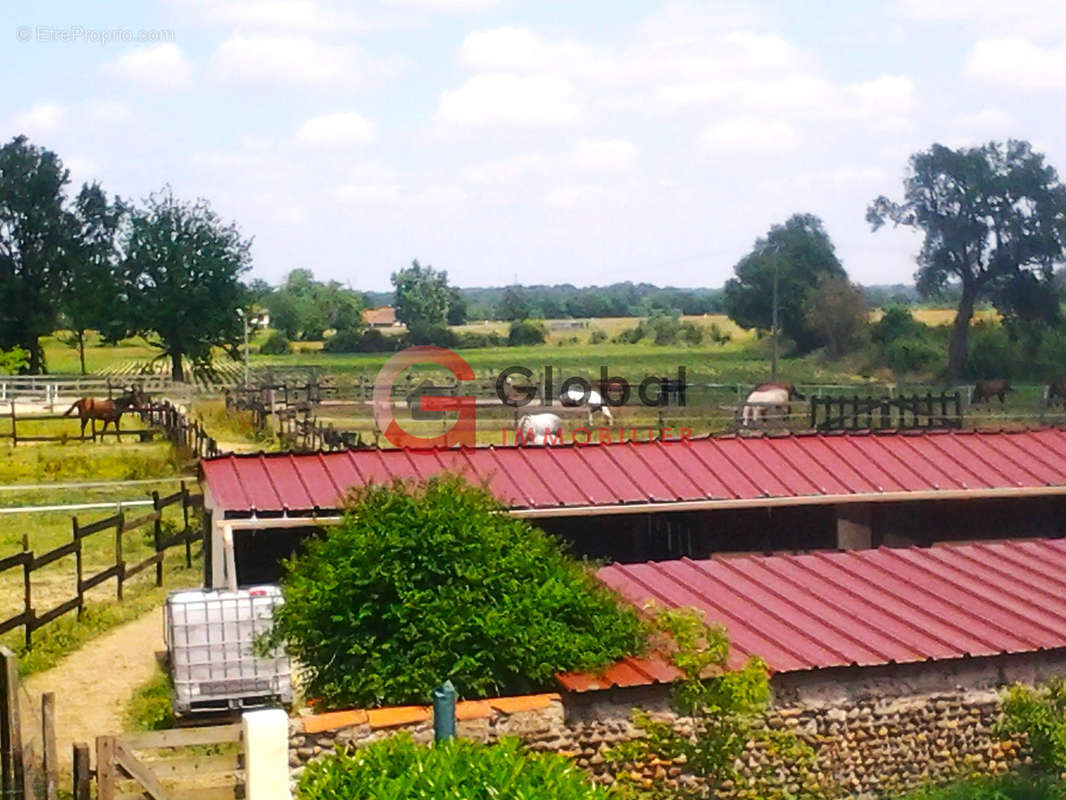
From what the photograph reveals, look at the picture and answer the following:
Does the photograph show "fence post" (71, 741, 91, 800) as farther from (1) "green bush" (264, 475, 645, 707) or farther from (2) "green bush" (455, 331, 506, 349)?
(2) "green bush" (455, 331, 506, 349)

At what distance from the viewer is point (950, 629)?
11.5m

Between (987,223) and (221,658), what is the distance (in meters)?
58.1

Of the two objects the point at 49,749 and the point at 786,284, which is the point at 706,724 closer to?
the point at 49,749

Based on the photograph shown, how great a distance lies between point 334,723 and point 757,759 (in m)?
3.20

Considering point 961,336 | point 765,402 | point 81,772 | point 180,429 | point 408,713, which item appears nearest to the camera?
point 81,772

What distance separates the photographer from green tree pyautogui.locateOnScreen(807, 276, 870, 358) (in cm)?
6644

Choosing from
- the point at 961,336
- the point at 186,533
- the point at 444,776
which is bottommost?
the point at 186,533

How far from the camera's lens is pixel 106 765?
8852mm

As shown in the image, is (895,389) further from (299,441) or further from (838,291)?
(299,441)

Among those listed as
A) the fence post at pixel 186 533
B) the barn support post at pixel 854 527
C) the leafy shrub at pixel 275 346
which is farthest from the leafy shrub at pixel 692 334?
the barn support post at pixel 854 527

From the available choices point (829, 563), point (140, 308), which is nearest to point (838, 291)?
point (140, 308)

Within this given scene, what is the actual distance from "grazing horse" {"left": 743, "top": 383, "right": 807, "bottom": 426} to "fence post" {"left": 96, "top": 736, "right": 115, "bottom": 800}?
92.3 ft

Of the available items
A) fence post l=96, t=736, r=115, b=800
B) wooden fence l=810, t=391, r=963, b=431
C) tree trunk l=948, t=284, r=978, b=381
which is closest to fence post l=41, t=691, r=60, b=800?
fence post l=96, t=736, r=115, b=800

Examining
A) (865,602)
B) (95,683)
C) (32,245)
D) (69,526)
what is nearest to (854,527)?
(865,602)
